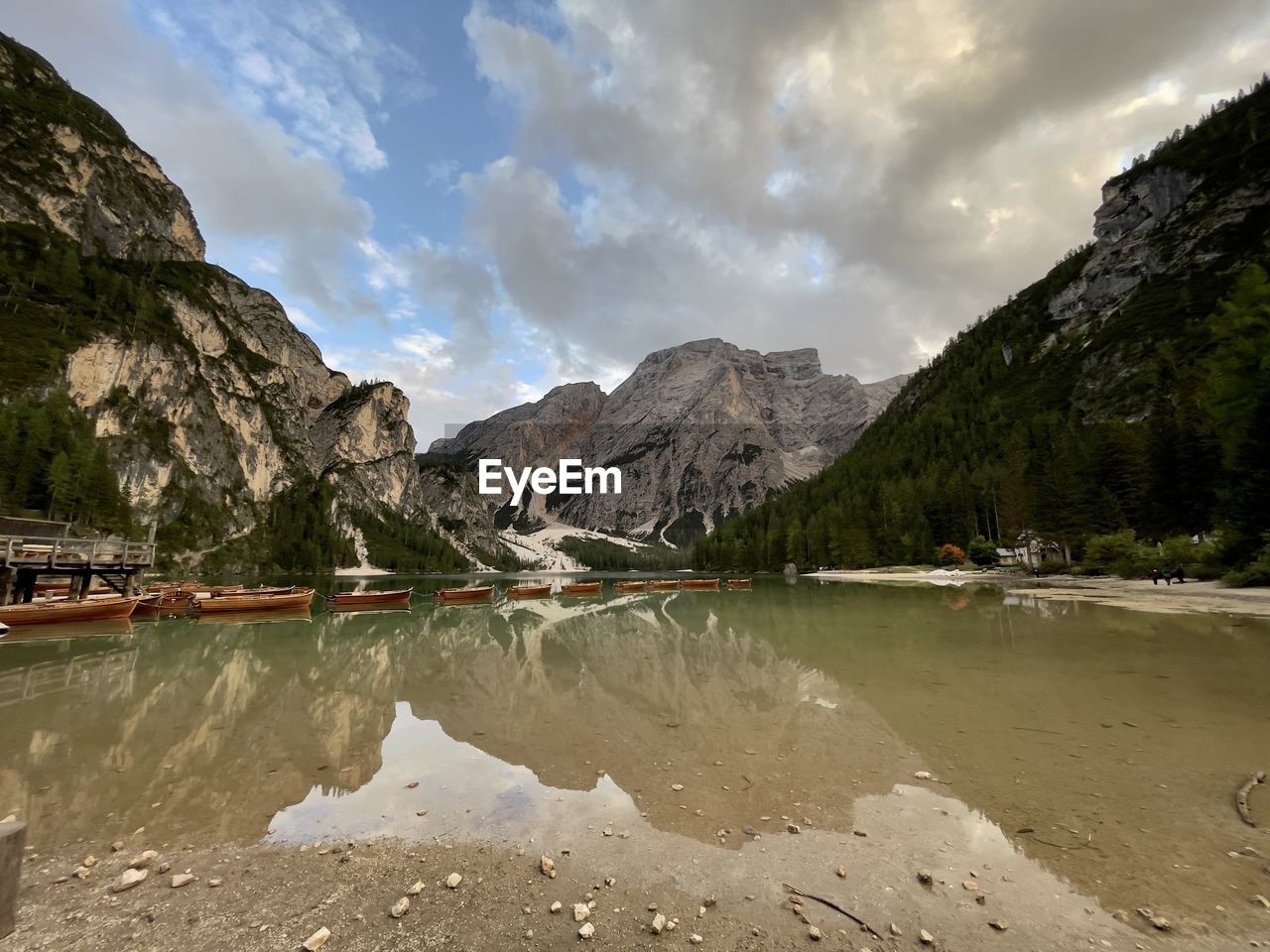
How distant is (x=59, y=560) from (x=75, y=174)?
19875cm

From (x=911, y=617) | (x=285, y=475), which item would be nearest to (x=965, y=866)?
(x=911, y=617)

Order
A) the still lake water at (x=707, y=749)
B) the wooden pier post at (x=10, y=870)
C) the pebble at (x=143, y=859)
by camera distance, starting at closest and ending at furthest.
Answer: the wooden pier post at (x=10, y=870), the pebble at (x=143, y=859), the still lake water at (x=707, y=749)

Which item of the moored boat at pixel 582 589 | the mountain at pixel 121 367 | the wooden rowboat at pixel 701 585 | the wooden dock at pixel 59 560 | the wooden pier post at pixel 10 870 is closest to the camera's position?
the wooden pier post at pixel 10 870

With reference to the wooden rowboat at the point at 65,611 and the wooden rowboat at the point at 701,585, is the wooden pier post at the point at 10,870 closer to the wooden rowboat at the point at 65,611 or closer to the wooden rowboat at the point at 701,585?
the wooden rowboat at the point at 65,611

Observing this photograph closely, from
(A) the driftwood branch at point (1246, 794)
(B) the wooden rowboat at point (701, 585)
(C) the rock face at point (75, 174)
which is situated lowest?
(B) the wooden rowboat at point (701, 585)

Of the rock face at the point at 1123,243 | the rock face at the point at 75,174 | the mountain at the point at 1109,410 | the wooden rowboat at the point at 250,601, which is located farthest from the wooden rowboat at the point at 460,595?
the rock face at the point at 1123,243

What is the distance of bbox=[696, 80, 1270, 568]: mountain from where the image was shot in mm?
38562

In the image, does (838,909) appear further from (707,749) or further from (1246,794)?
(1246,794)

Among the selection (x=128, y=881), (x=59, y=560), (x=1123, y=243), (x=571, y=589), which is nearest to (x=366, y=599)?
(x=59, y=560)

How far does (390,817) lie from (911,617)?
30660mm

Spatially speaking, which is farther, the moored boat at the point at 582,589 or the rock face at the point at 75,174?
the rock face at the point at 75,174

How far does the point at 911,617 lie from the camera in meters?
31.0

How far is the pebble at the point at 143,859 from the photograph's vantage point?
20.4ft

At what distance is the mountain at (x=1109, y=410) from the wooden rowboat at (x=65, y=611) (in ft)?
229
